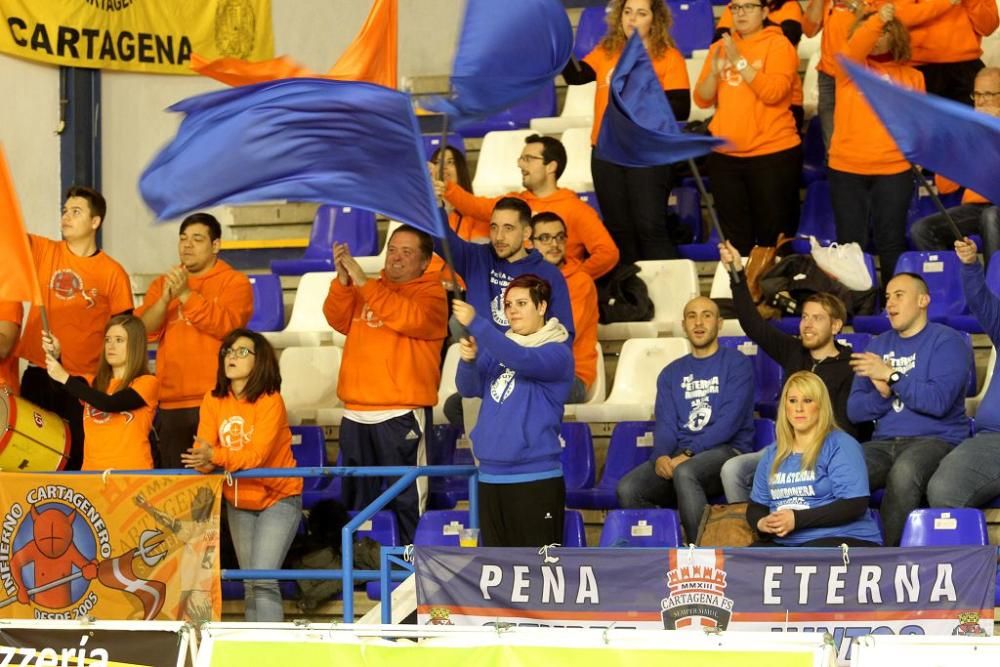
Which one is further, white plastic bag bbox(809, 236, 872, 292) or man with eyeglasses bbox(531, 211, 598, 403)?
white plastic bag bbox(809, 236, 872, 292)

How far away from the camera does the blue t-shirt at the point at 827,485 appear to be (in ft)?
22.9

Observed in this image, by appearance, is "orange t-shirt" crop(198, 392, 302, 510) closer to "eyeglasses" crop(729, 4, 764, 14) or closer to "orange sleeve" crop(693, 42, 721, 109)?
"orange sleeve" crop(693, 42, 721, 109)

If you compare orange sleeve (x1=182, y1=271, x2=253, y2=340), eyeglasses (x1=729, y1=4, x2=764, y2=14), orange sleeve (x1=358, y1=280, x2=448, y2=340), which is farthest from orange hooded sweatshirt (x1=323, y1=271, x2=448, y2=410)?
eyeglasses (x1=729, y1=4, x2=764, y2=14)

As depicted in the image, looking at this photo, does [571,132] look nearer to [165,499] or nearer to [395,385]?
[395,385]

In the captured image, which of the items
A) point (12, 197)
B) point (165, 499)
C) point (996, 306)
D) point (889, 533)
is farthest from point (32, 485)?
point (996, 306)

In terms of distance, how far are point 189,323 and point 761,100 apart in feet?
11.8

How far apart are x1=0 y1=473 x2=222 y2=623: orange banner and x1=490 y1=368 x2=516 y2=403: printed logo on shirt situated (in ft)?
4.44

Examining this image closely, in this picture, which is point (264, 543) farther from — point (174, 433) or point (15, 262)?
point (15, 262)

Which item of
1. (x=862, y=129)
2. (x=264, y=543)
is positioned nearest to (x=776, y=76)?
(x=862, y=129)

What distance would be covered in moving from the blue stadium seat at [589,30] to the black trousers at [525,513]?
19.1 feet

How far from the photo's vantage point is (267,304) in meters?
10.5

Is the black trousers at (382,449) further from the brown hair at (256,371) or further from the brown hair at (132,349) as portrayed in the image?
the brown hair at (132,349)

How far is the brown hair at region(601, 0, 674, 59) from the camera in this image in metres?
9.92

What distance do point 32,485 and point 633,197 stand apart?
3973mm
